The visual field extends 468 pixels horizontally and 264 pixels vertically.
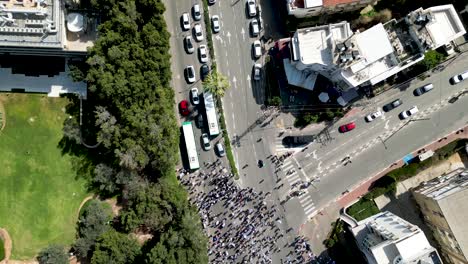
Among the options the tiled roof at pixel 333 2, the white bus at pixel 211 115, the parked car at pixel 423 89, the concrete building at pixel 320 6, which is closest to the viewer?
the tiled roof at pixel 333 2

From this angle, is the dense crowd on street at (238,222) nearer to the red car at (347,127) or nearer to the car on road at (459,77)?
the red car at (347,127)

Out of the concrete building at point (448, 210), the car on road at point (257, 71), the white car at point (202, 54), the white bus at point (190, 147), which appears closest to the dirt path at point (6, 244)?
the white bus at point (190, 147)

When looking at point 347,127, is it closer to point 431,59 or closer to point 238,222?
point 431,59

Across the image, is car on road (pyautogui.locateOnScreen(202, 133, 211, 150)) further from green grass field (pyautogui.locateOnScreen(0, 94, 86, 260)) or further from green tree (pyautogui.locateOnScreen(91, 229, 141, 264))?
green grass field (pyautogui.locateOnScreen(0, 94, 86, 260))

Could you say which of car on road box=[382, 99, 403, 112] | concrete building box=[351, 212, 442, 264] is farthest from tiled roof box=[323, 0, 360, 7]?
concrete building box=[351, 212, 442, 264]

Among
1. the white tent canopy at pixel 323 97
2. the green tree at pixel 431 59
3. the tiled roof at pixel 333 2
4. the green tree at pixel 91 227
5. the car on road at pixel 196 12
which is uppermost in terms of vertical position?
the car on road at pixel 196 12

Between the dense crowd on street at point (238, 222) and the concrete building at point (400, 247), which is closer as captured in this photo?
the concrete building at point (400, 247)

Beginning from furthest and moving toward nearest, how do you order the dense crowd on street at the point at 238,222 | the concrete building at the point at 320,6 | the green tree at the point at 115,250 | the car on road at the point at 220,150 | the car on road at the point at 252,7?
1. the car on road at the point at 252,7
2. the car on road at the point at 220,150
3. the dense crowd on street at the point at 238,222
4. the green tree at the point at 115,250
5. the concrete building at the point at 320,6
